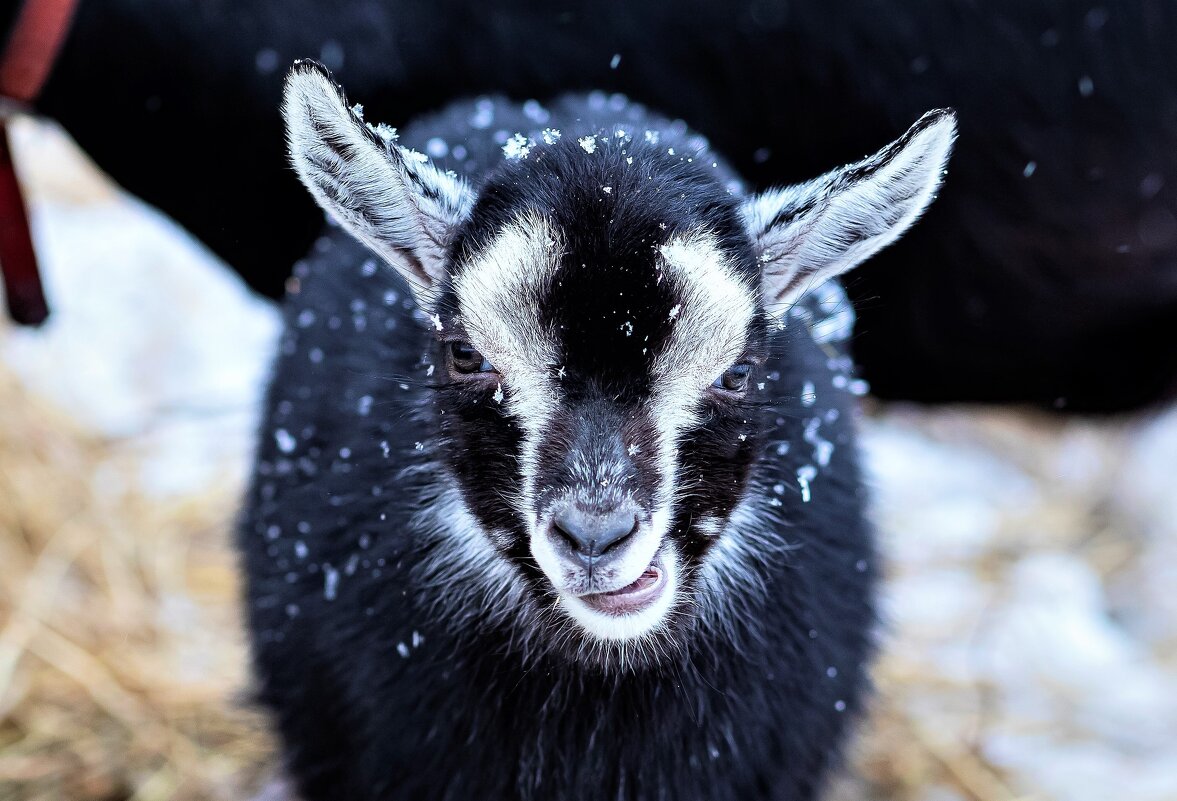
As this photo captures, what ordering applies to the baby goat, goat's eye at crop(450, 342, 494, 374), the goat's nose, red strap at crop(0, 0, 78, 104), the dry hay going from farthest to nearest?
the dry hay → red strap at crop(0, 0, 78, 104) → goat's eye at crop(450, 342, 494, 374) → the baby goat → the goat's nose

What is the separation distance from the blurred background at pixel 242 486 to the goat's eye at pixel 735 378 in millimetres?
1033

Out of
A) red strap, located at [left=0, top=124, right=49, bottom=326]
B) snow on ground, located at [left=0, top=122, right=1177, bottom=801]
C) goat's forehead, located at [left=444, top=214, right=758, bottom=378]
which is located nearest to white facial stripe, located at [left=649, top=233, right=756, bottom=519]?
goat's forehead, located at [left=444, top=214, right=758, bottom=378]

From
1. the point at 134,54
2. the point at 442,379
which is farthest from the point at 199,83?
the point at 442,379

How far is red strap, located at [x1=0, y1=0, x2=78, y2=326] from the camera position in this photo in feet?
9.66

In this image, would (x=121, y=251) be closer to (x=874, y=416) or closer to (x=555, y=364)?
(x=874, y=416)

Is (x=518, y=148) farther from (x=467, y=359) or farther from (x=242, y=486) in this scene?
(x=242, y=486)

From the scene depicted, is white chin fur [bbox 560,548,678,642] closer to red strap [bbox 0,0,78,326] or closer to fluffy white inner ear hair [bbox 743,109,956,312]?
fluffy white inner ear hair [bbox 743,109,956,312]

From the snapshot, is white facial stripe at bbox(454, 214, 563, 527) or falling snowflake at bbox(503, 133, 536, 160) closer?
white facial stripe at bbox(454, 214, 563, 527)

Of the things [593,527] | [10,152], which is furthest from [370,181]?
[10,152]

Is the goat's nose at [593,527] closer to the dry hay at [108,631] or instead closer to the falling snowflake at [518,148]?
the falling snowflake at [518,148]

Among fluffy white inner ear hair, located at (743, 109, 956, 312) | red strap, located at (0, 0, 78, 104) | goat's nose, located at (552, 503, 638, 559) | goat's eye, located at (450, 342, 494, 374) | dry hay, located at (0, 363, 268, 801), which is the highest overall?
fluffy white inner ear hair, located at (743, 109, 956, 312)

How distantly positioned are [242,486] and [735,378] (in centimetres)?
231

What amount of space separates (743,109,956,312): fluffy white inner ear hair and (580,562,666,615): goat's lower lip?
53 centimetres

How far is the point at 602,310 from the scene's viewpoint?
1.78 metres
